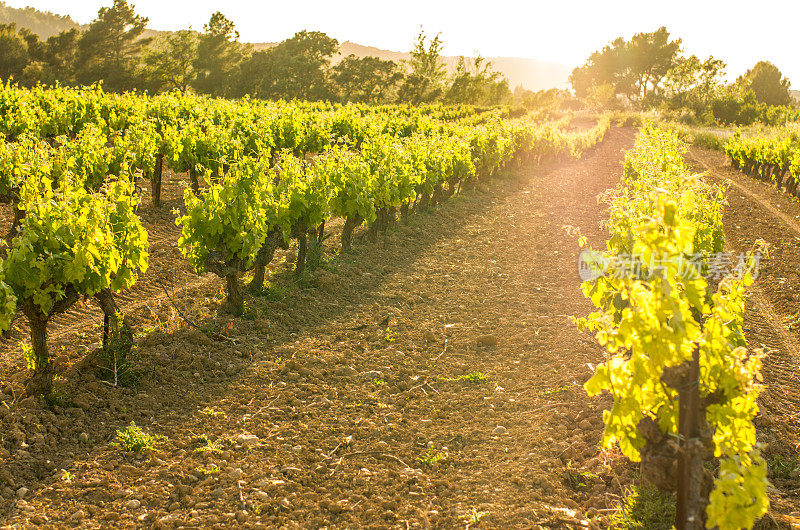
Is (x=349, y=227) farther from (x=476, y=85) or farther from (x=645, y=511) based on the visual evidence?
(x=476, y=85)

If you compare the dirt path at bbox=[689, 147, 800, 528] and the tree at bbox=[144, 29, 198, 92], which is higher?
the tree at bbox=[144, 29, 198, 92]

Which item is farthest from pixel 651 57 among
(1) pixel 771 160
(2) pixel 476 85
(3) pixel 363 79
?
(1) pixel 771 160

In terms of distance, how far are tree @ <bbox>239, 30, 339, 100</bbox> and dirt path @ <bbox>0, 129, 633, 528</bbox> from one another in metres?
45.0

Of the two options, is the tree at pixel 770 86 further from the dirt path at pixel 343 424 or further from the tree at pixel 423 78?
the dirt path at pixel 343 424

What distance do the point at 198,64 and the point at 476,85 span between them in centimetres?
3127

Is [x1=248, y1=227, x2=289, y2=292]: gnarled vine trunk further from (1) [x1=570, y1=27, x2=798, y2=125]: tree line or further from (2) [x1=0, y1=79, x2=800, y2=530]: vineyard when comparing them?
(1) [x1=570, y1=27, x2=798, y2=125]: tree line

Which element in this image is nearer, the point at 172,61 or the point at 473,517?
the point at 473,517

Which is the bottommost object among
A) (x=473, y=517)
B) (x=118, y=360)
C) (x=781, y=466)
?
(x=473, y=517)

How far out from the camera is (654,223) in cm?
348

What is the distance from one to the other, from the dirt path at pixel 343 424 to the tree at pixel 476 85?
61.1m

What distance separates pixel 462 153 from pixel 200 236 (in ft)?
33.0

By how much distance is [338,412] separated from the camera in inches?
226

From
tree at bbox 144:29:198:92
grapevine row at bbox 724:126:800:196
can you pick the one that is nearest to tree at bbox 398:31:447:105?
tree at bbox 144:29:198:92

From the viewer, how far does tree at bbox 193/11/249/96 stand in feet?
167
